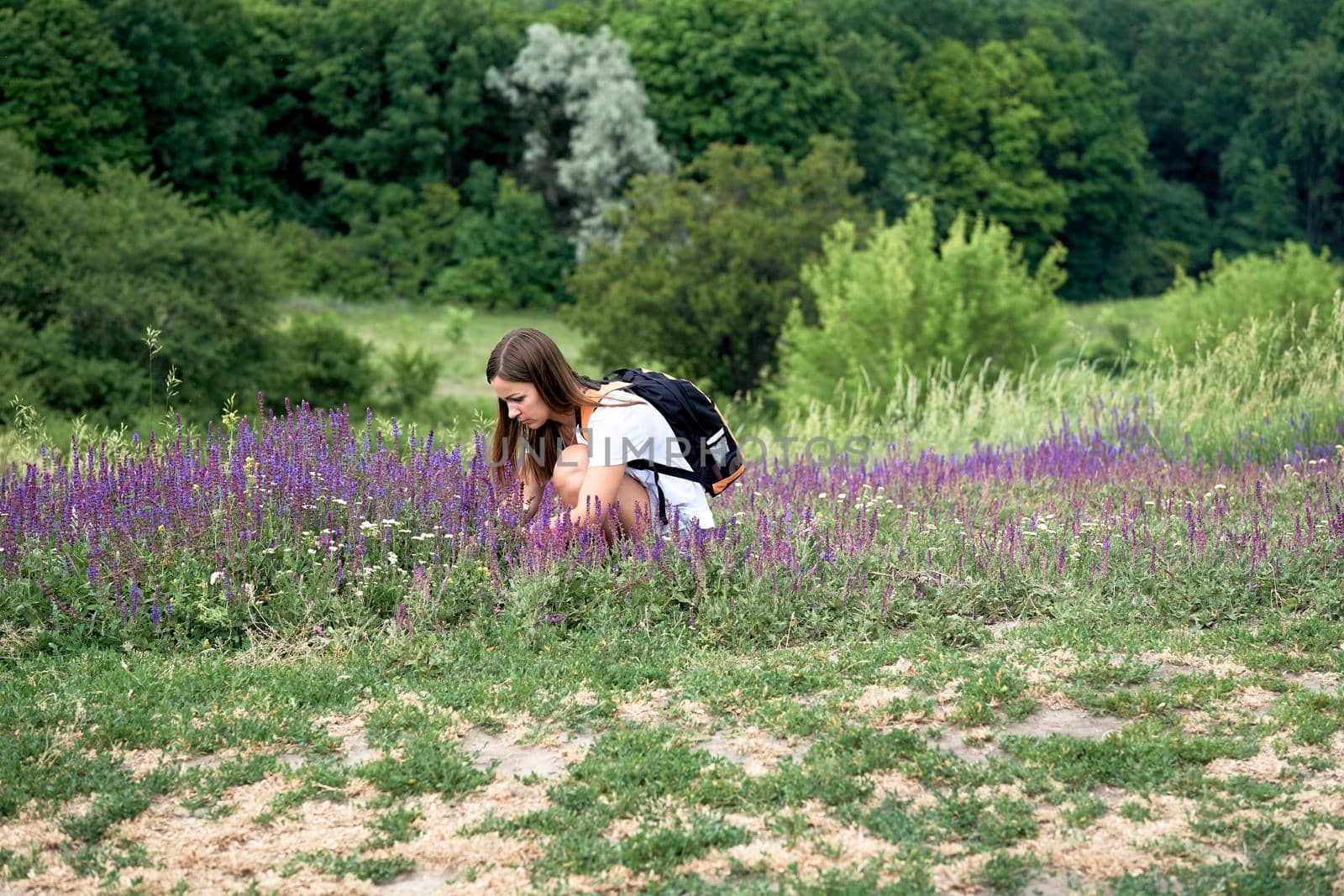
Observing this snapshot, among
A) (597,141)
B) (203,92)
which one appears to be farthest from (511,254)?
(203,92)

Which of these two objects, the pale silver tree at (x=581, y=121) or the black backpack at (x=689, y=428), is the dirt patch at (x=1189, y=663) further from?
the pale silver tree at (x=581, y=121)

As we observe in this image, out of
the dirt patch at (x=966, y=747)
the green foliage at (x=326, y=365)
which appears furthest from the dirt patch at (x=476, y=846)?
the green foliage at (x=326, y=365)

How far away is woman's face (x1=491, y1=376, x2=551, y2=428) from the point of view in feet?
17.0

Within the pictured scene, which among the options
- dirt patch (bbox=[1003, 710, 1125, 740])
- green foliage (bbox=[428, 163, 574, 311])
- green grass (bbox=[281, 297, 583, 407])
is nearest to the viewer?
dirt patch (bbox=[1003, 710, 1125, 740])

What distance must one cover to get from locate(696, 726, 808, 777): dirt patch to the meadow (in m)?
0.02

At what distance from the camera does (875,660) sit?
4660 millimetres

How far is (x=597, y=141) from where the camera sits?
124 ft

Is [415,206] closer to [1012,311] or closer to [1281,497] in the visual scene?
[1012,311]

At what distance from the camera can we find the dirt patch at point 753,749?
3.96 metres

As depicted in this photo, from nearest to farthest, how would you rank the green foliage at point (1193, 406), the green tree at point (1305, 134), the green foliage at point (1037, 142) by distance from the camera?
the green foliage at point (1193, 406), the green foliage at point (1037, 142), the green tree at point (1305, 134)

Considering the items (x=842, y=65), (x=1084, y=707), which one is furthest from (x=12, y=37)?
(x=1084, y=707)

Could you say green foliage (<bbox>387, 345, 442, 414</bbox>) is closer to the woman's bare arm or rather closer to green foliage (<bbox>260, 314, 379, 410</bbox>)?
green foliage (<bbox>260, 314, 379, 410</bbox>)

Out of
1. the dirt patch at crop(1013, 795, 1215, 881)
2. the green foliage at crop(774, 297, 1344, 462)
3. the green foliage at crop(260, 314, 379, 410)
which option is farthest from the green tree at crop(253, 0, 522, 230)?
the dirt patch at crop(1013, 795, 1215, 881)

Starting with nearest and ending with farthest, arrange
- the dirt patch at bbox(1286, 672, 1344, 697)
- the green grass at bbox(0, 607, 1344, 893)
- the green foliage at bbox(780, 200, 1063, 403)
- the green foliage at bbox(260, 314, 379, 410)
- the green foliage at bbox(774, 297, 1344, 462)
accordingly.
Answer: the green grass at bbox(0, 607, 1344, 893) → the dirt patch at bbox(1286, 672, 1344, 697) → the green foliage at bbox(774, 297, 1344, 462) → the green foliage at bbox(780, 200, 1063, 403) → the green foliage at bbox(260, 314, 379, 410)
